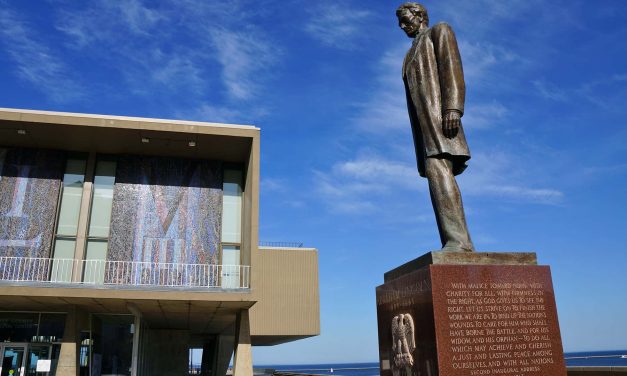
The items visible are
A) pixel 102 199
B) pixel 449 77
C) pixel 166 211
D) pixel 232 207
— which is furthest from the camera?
pixel 232 207

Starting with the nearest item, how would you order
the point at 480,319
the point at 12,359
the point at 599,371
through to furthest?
the point at 480,319
the point at 599,371
the point at 12,359

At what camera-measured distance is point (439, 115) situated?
17.2ft

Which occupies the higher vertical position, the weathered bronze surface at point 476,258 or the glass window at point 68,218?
the glass window at point 68,218

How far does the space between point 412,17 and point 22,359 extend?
1599 centimetres

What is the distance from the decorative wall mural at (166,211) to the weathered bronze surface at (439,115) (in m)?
14.0

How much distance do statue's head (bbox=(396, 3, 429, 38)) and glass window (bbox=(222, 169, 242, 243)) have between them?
14.1 meters

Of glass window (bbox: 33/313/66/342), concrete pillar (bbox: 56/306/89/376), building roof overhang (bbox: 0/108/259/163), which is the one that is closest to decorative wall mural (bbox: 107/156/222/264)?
building roof overhang (bbox: 0/108/259/163)

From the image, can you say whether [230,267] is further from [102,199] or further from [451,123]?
[451,123]

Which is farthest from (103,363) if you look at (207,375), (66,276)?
(207,375)

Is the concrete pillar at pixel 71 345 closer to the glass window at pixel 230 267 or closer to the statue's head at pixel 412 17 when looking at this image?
the glass window at pixel 230 267

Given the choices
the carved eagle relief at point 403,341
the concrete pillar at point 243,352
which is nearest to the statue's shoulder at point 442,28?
the carved eagle relief at point 403,341

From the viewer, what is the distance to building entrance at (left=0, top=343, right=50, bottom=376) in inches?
642

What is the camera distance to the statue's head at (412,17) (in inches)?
223

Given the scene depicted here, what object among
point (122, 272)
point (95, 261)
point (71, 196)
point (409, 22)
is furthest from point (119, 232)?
point (409, 22)
